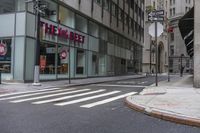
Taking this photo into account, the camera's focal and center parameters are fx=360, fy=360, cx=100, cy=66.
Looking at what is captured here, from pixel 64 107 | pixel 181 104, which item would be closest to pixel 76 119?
pixel 64 107

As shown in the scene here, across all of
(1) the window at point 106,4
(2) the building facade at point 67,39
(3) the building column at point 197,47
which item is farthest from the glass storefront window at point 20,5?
(1) the window at point 106,4

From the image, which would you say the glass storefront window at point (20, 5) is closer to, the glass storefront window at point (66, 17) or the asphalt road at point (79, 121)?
the glass storefront window at point (66, 17)

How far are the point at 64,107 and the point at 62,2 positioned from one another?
19.4 m

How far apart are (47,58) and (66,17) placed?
5.48 metres

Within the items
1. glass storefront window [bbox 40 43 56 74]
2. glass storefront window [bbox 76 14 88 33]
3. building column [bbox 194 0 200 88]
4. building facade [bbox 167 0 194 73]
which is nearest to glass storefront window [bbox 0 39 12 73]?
glass storefront window [bbox 40 43 56 74]

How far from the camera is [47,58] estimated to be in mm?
28359

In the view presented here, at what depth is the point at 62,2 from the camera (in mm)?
30438

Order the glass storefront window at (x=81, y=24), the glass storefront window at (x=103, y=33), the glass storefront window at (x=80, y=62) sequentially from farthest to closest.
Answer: the glass storefront window at (x=103, y=33) → the glass storefront window at (x=81, y=24) → the glass storefront window at (x=80, y=62)

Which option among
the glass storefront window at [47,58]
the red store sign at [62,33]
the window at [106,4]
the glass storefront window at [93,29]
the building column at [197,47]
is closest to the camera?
the building column at [197,47]

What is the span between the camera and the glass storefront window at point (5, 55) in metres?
25.5

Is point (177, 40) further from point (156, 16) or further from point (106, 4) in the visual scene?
point (156, 16)

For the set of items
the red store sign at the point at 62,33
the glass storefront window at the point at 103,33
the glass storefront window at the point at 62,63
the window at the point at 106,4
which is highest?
the window at the point at 106,4

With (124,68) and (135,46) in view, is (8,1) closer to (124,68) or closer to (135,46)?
(124,68)

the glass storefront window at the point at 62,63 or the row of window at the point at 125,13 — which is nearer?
the glass storefront window at the point at 62,63
